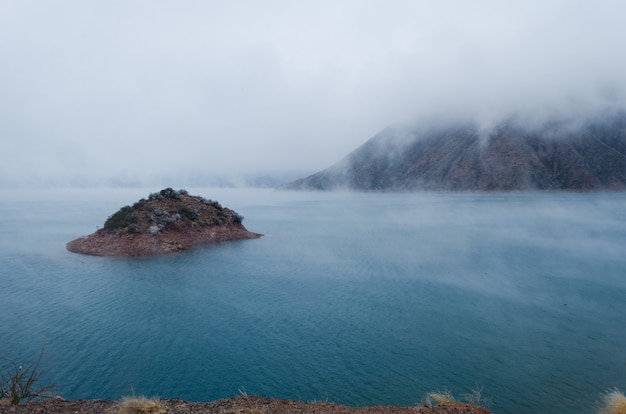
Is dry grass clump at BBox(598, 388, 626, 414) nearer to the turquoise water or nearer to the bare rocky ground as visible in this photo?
the turquoise water

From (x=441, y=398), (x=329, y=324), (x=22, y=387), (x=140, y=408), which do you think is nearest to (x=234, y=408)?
(x=140, y=408)

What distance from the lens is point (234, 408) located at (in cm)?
1198

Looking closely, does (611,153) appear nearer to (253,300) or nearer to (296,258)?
(296,258)

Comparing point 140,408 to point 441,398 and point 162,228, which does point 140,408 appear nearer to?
point 441,398

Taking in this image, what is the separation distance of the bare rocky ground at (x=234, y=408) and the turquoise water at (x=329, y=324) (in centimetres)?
278

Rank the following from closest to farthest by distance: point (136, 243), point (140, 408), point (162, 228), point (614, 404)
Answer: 1. point (140, 408)
2. point (614, 404)
3. point (136, 243)
4. point (162, 228)

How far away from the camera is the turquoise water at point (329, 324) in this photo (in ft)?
54.0

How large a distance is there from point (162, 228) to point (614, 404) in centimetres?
5106

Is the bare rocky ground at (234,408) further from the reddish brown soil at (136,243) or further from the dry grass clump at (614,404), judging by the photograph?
the reddish brown soil at (136,243)

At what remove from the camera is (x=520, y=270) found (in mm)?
38594

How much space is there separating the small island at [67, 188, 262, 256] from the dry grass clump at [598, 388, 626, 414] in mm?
46721

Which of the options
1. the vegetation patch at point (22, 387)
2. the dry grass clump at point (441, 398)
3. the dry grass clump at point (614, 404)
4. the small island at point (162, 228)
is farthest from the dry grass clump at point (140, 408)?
the small island at point (162, 228)

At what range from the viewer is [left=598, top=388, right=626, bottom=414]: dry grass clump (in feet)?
40.3

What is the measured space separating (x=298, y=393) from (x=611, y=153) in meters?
220
